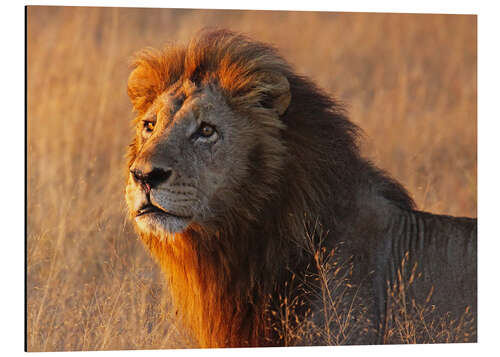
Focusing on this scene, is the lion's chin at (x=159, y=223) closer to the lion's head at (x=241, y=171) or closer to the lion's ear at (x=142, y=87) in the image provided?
the lion's head at (x=241, y=171)

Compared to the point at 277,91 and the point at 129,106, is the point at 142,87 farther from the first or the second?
the point at 129,106

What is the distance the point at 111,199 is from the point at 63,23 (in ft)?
5.26

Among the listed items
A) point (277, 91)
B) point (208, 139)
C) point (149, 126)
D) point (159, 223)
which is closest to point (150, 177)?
point (159, 223)

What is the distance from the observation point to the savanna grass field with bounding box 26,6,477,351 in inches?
238

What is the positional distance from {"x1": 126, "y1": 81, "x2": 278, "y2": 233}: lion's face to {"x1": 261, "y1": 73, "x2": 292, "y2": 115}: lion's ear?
0.15 m

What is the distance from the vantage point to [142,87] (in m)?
4.66

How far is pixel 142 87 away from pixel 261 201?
92 cm

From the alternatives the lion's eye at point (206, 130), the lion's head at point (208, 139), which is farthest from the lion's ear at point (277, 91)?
the lion's eye at point (206, 130)

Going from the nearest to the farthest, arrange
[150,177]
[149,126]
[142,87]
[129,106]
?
[150,177] < [149,126] < [142,87] < [129,106]

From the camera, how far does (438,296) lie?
4406mm

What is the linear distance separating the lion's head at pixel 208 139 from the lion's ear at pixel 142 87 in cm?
2

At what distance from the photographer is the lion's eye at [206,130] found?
4291mm
